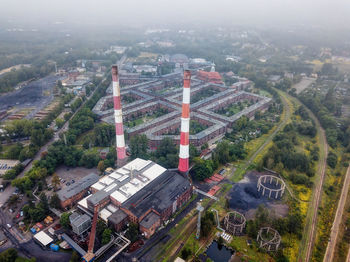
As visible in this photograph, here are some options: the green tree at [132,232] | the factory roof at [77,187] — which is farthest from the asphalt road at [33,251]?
the green tree at [132,232]

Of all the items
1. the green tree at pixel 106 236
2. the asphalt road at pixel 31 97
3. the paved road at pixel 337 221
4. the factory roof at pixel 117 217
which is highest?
the asphalt road at pixel 31 97

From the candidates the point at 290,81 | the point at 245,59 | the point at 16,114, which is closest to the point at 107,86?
the point at 16,114

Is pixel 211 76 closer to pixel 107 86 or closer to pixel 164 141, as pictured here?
pixel 107 86

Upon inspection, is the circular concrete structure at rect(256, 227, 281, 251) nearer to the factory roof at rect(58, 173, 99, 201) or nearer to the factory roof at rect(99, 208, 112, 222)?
the factory roof at rect(99, 208, 112, 222)

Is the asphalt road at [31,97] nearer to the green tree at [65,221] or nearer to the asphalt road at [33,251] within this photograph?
the asphalt road at [33,251]

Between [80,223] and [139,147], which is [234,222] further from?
[139,147]

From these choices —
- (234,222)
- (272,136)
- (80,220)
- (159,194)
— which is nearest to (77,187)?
(80,220)
